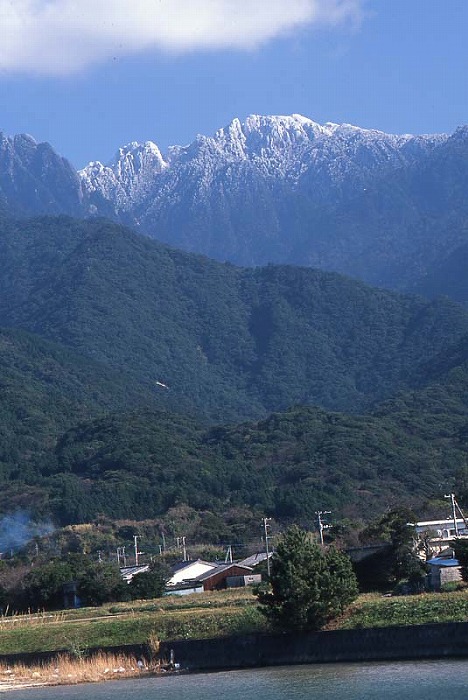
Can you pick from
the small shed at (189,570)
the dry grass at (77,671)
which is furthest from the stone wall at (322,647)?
the small shed at (189,570)

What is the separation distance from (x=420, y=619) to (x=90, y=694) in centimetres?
972

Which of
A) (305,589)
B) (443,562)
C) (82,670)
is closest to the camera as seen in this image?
(305,589)

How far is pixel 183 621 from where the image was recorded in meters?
42.5

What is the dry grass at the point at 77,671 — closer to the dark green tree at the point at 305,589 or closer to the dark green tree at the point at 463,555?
the dark green tree at the point at 305,589

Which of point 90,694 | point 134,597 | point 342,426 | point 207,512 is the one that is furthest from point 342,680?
point 342,426

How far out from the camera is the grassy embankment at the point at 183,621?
3747 centimetres

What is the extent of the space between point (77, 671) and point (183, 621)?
12.8 feet

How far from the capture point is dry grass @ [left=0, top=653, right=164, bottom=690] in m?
40.3

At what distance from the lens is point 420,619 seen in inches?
1449

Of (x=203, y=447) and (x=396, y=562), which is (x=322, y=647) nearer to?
(x=396, y=562)

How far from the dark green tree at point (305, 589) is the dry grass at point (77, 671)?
462 centimetres

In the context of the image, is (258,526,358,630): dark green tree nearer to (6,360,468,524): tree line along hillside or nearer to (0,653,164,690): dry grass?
(0,653,164,690): dry grass

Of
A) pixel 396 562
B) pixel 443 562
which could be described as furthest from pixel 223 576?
pixel 443 562

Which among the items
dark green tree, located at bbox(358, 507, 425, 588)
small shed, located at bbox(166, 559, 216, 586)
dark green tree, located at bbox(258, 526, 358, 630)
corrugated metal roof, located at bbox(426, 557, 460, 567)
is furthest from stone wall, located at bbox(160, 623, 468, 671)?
small shed, located at bbox(166, 559, 216, 586)
